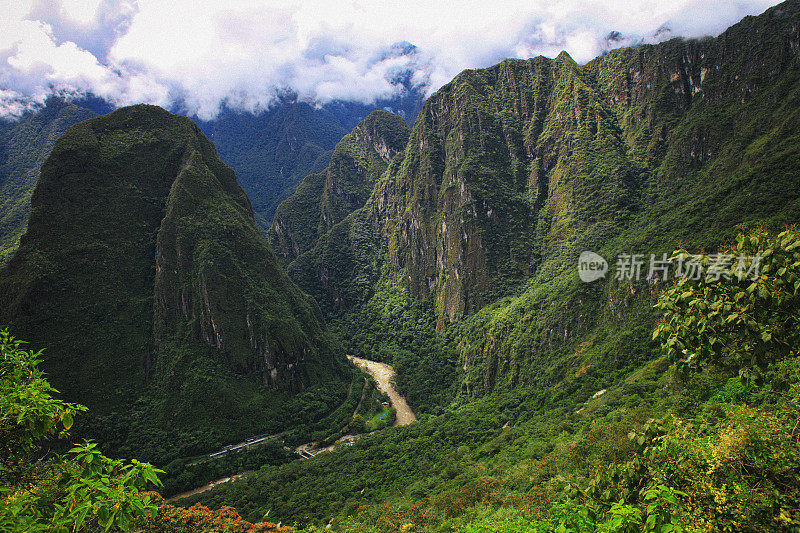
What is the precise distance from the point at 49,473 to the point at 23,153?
142347mm

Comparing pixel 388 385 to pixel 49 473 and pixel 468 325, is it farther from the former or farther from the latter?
pixel 49 473

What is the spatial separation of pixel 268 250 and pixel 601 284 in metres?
58.2

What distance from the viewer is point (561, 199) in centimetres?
8125

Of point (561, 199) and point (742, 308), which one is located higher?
point (561, 199)

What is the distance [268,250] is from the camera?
238ft

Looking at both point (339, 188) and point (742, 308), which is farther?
point (339, 188)

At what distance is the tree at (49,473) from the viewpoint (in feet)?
13.1

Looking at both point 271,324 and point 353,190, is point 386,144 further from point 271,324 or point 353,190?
point 271,324

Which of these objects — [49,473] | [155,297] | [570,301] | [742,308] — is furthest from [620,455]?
[155,297]

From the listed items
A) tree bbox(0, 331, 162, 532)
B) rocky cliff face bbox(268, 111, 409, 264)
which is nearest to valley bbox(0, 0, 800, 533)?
tree bbox(0, 331, 162, 532)

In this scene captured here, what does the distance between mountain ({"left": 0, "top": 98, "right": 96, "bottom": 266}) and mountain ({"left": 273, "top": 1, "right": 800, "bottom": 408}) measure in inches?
2531

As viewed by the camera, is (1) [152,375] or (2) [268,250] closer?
(1) [152,375]

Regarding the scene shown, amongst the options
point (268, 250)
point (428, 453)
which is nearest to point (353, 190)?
point (268, 250)

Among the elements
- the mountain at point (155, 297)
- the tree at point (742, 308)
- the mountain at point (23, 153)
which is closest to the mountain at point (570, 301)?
the tree at point (742, 308)
